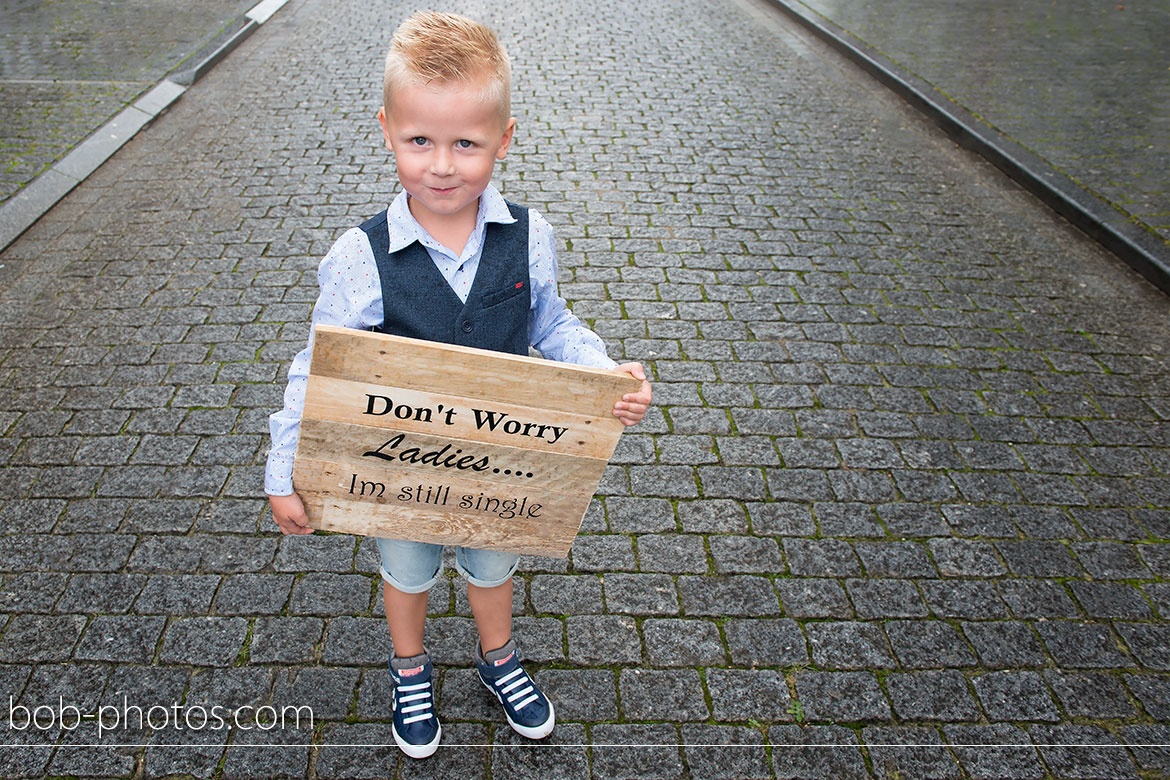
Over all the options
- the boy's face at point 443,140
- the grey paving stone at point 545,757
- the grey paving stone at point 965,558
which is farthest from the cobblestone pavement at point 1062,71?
the boy's face at point 443,140

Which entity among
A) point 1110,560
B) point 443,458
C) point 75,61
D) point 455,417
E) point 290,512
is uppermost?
point 455,417

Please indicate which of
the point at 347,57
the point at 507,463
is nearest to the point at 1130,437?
the point at 507,463

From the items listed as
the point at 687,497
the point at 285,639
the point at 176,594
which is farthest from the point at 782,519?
the point at 176,594

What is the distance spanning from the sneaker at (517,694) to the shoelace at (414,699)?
0.67 feet

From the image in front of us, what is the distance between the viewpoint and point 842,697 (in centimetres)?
274

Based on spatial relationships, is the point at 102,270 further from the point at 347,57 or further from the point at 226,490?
the point at 347,57

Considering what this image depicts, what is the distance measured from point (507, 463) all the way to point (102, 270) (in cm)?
424

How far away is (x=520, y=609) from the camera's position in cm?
300

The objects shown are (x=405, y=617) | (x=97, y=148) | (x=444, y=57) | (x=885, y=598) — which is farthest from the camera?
(x=97, y=148)

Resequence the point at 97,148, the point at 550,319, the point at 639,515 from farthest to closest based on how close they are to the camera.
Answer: the point at 97,148 < the point at 639,515 < the point at 550,319

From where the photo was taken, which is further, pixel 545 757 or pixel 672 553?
pixel 672 553

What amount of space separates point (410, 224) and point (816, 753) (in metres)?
2.08

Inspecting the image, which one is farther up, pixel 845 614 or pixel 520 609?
pixel 845 614

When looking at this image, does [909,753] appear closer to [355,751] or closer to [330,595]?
[355,751]
